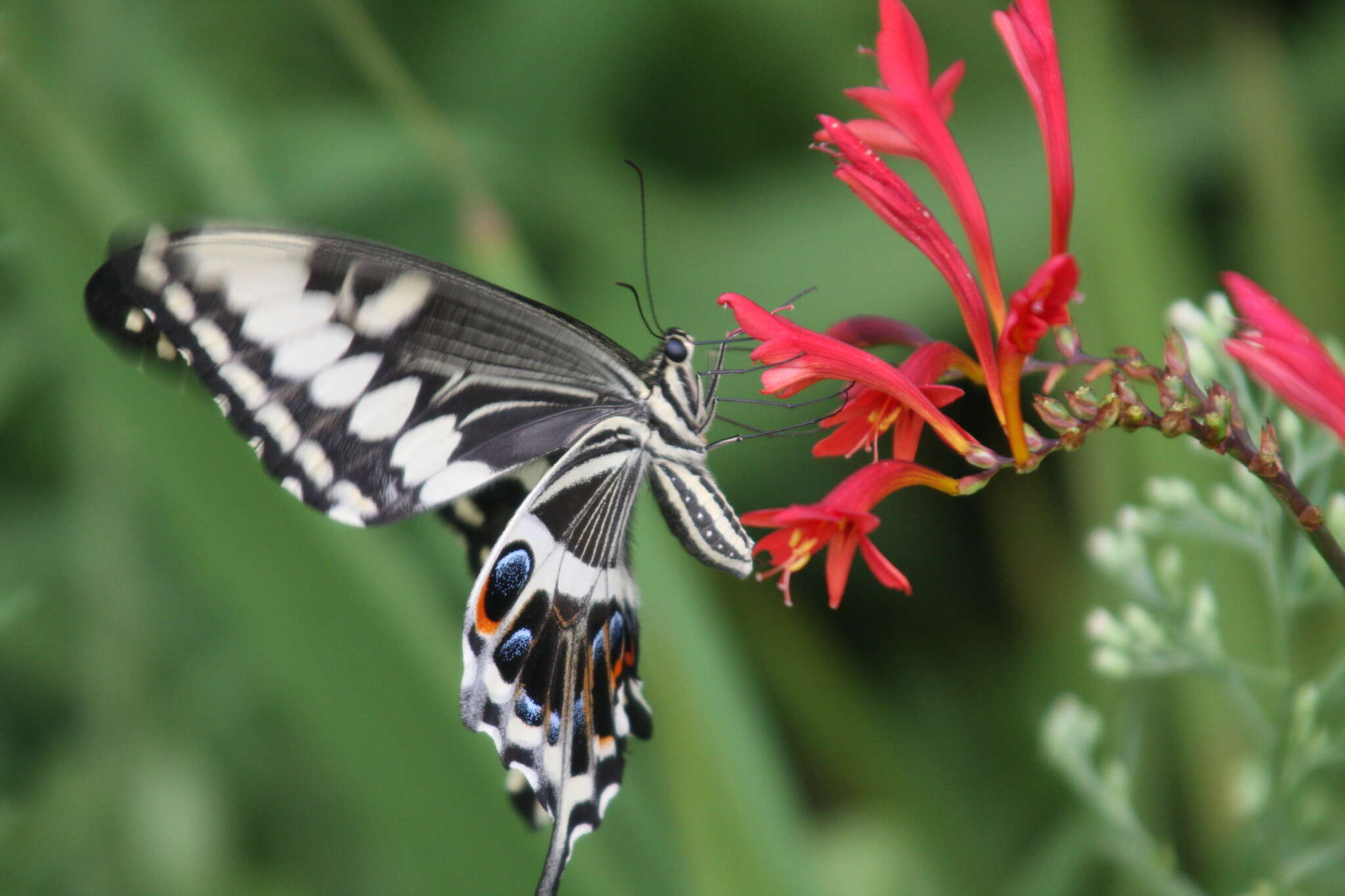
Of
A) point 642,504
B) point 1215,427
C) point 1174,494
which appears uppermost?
point 1215,427

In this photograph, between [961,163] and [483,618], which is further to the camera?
[483,618]

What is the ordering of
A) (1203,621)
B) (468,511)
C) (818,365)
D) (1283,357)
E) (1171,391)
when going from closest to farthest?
(1283,357) → (1171,391) → (818,365) → (1203,621) → (468,511)

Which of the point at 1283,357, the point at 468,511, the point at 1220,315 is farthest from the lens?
the point at 468,511

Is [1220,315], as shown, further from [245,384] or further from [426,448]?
[245,384]

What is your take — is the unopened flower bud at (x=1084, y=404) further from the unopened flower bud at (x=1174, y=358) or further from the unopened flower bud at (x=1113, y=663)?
the unopened flower bud at (x=1113, y=663)

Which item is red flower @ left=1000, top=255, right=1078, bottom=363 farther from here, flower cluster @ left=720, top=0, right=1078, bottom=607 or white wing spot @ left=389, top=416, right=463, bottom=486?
white wing spot @ left=389, top=416, right=463, bottom=486

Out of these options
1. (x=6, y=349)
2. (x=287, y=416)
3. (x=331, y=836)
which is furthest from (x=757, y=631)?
(x=6, y=349)

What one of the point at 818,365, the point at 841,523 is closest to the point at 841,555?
the point at 841,523

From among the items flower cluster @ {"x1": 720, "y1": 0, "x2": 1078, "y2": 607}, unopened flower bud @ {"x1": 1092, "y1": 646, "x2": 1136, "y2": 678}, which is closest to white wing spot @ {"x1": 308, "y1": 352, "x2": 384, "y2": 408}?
flower cluster @ {"x1": 720, "y1": 0, "x2": 1078, "y2": 607}

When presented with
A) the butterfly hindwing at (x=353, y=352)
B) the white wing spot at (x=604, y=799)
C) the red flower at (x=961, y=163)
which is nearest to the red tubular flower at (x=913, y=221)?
the red flower at (x=961, y=163)
